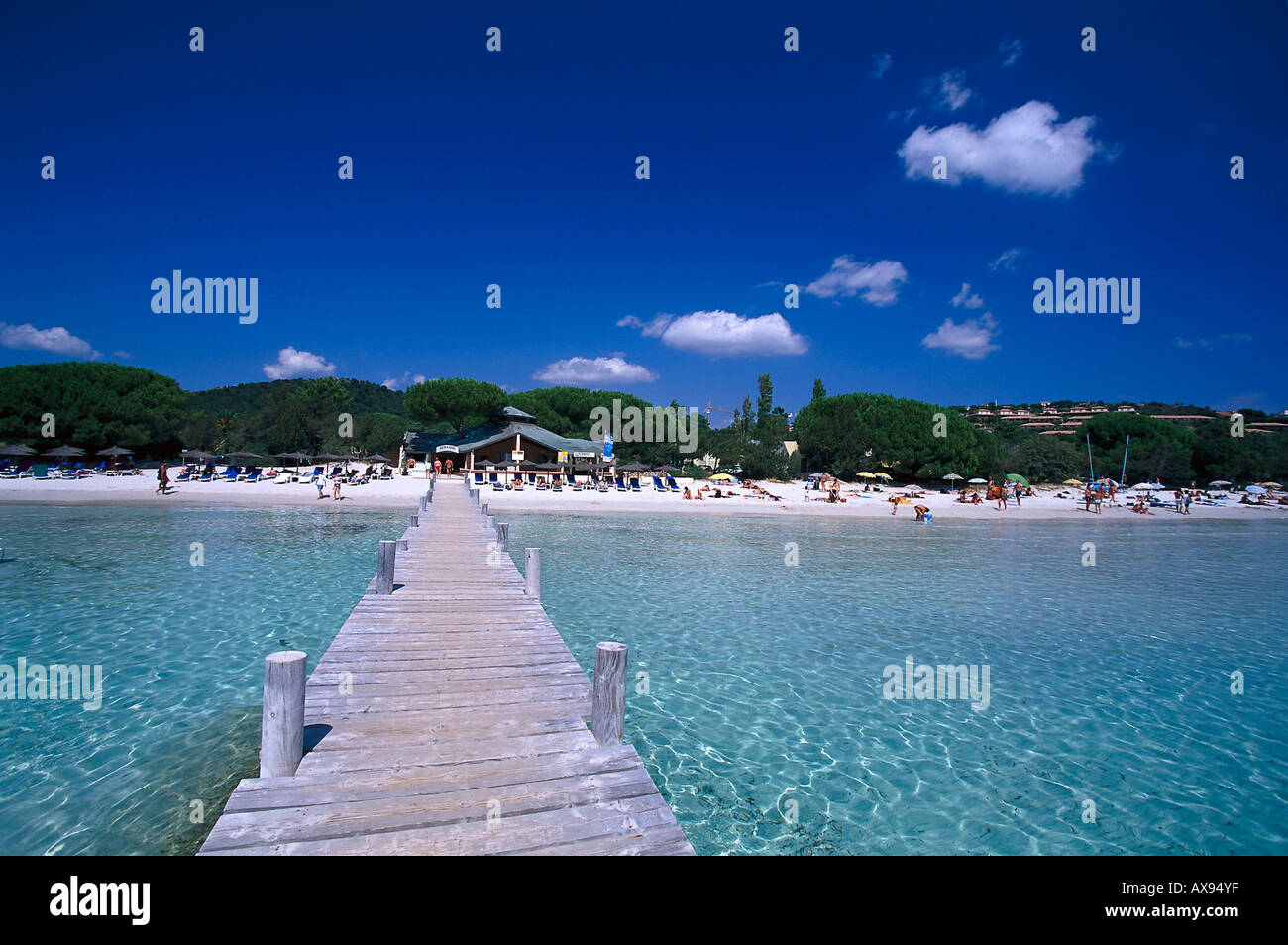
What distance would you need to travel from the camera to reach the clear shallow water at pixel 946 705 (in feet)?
18.4

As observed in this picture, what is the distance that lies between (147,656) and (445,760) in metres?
7.40

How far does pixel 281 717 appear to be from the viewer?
12.9ft

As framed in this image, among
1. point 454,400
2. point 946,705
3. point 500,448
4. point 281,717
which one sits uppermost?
point 454,400

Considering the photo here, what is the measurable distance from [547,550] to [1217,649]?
15906 mm

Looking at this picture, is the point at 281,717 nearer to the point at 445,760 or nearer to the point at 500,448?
the point at 445,760

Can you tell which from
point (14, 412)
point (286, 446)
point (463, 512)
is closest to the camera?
point (463, 512)

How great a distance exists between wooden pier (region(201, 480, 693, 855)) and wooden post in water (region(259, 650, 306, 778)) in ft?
0.04

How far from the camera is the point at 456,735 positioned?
15.5ft

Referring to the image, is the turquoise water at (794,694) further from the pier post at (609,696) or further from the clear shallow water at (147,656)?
the pier post at (609,696)

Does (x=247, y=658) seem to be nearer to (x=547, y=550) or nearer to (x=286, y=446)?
(x=547, y=550)

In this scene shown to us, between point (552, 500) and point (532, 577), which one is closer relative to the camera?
point (532, 577)

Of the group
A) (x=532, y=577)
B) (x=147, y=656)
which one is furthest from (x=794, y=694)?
(x=147, y=656)

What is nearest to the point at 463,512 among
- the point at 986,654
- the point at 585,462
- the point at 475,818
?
the point at 986,654

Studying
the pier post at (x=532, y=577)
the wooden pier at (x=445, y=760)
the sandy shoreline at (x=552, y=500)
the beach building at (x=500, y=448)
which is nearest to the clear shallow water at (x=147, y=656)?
the wooden pier at (x=445, y=760)
